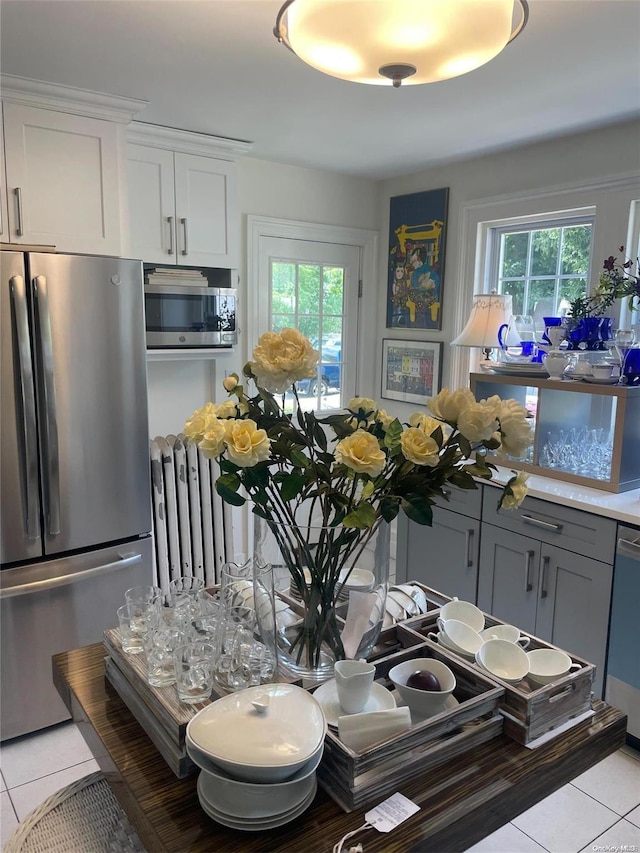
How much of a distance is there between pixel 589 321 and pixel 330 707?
6.97 feet

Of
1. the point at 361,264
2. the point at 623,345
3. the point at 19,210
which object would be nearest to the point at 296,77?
the point at 19,210

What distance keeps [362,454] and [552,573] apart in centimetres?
184

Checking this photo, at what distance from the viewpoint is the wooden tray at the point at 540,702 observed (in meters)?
1.10

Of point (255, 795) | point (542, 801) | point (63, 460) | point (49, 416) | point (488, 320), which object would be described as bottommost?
point (542, 801)

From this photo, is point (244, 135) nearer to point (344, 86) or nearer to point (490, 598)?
point (344, 86)

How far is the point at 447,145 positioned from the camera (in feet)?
10.5

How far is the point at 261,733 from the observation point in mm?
934

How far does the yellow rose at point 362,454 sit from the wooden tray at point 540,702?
1.51ft

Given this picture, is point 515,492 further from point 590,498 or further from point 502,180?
point 502,180

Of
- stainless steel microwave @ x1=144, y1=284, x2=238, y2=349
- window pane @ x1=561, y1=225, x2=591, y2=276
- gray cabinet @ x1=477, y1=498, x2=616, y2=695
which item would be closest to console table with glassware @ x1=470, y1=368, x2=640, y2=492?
gray cabinet @ x1=477, y1=498, x2=616, y2=695

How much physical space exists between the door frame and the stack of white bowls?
9.44 feet

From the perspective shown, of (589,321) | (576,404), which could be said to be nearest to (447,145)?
(589,321)

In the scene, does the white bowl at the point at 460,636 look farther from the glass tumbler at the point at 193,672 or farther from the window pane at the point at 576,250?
the window pane at the point at 576,250

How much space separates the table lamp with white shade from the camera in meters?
3.00
